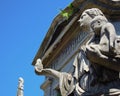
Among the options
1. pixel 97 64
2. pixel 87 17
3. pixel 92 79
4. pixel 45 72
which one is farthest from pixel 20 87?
pixel 97 64

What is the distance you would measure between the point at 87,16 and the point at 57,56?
8.98 metres

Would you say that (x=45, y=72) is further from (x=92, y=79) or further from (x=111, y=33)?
(x=111, y=33)

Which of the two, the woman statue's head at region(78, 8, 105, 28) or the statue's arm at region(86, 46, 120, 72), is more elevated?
the woman statue's head at region(78, 8, 105, 28)

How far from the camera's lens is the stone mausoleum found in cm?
1277

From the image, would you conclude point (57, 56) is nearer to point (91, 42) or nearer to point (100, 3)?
point (100, 3)

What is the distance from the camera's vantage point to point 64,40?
1515 cm

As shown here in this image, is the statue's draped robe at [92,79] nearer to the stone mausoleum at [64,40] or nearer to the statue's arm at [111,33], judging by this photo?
the statue's arm at [111,33]

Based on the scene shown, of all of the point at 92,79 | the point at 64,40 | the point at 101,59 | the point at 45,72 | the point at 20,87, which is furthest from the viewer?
the point at 20,87

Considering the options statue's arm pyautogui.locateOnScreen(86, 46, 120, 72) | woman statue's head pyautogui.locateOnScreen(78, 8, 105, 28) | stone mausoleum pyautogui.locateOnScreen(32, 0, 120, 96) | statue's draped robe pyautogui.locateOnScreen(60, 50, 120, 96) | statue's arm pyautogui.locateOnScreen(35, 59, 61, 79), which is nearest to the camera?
statue's arm pyautogui.locateOnScreen(86, 46, 120, 72)

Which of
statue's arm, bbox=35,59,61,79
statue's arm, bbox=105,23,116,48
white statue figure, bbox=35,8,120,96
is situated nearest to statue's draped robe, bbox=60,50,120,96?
white statue figure, bbox=35,8,120,96

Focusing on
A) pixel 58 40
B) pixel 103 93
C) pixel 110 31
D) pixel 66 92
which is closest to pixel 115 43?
pixel 110 31

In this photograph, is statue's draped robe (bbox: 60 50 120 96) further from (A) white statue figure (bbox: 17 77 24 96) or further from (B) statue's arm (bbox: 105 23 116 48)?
(A) white statue figure (bbox: 17 77 24 96)

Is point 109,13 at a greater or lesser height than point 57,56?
lesser

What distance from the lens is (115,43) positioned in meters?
6.60
